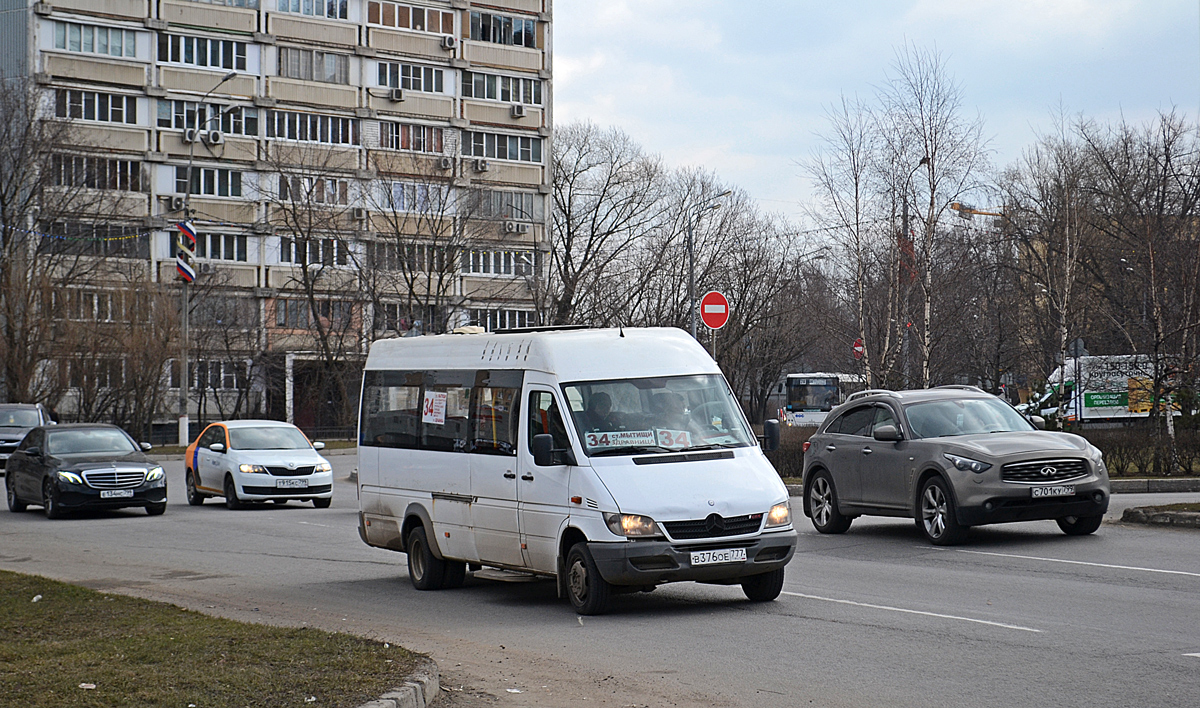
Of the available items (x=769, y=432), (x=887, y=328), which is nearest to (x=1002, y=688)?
(x=769, y=432)

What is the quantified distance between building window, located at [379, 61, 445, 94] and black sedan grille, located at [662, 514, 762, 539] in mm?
64129

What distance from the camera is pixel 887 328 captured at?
113ft

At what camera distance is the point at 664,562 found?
1040 cm

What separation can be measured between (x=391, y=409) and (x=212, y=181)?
57.6 m

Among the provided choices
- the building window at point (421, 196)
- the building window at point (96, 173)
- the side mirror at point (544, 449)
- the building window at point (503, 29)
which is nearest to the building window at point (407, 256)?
the building window at point (421, 196)

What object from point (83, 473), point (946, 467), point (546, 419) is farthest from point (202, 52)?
point (546, 419)

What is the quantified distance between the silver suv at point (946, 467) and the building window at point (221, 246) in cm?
5457

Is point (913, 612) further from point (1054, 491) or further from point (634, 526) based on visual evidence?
point (1054, 491)

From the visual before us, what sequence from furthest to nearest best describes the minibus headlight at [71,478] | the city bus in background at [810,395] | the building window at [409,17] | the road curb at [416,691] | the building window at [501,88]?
the building window at [501,88] < the building window at [409,17] < the city bus in background at [810,395] < the minibus headlight at [71,478] < the road curb at [416,691]

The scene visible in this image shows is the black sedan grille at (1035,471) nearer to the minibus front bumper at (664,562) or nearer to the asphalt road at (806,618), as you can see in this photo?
the asphalt road at (806,618)

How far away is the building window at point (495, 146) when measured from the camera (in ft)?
244

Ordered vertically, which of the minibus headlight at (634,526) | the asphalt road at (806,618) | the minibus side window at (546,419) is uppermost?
the minibus side window at (546,419)

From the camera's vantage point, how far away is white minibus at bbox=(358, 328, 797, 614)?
34.4 feet

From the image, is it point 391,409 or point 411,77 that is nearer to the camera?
point 391,409
